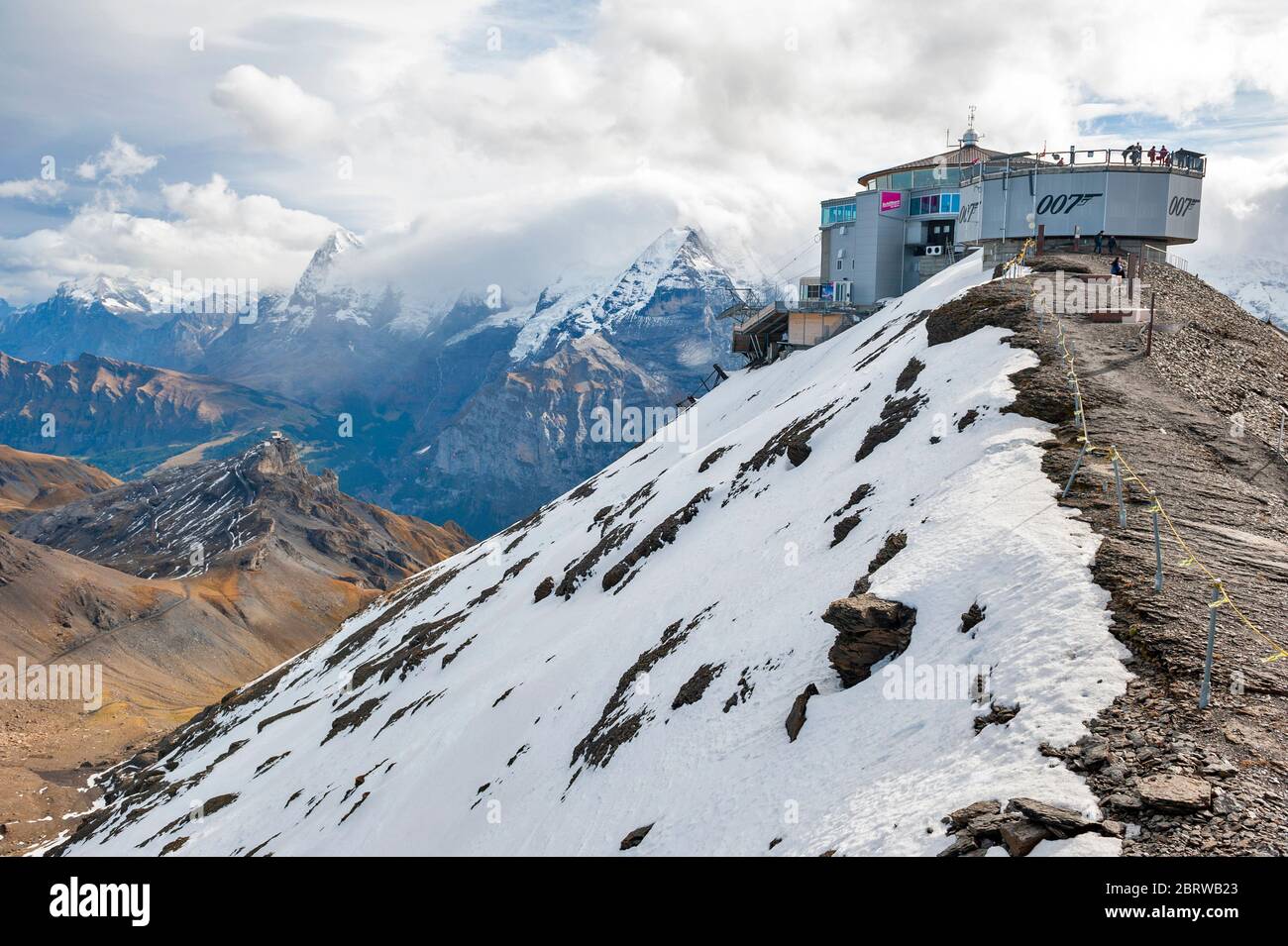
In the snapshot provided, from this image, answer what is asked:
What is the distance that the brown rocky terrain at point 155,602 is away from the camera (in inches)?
3406

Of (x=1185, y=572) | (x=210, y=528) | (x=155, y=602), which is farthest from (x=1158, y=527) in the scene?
(x=210, y=528)

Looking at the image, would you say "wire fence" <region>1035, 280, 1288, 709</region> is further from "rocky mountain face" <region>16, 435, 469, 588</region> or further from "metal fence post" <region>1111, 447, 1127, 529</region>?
"rocky mountain face" <region>16, 435, 469, 588</region>

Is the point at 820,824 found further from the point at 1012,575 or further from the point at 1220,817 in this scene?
the point at 1012,575

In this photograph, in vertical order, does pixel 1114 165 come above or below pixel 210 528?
above

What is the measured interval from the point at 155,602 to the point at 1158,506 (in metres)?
139

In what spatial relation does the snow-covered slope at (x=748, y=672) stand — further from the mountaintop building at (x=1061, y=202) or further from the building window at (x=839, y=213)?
the building window at (x=839, y=213)

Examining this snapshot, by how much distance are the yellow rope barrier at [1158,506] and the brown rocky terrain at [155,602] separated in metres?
78.2

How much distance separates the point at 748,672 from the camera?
2075 cm

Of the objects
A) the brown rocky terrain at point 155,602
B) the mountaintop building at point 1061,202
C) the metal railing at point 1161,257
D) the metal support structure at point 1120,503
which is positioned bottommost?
the brown rocky terrain at point 155,602

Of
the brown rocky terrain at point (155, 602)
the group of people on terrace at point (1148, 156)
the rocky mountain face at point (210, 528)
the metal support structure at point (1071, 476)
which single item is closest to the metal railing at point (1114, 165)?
the group of people on terrace at point (1148, 156)

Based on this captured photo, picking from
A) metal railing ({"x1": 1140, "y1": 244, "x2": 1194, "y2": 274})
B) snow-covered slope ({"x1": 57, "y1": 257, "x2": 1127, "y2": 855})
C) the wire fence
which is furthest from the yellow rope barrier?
metal railing ({"x1": 1140, "y1": 244, "x2": 1194, "y2": 274})

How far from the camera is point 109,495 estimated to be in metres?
190

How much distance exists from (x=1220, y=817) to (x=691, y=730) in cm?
1138

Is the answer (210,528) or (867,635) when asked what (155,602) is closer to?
(210,528)
